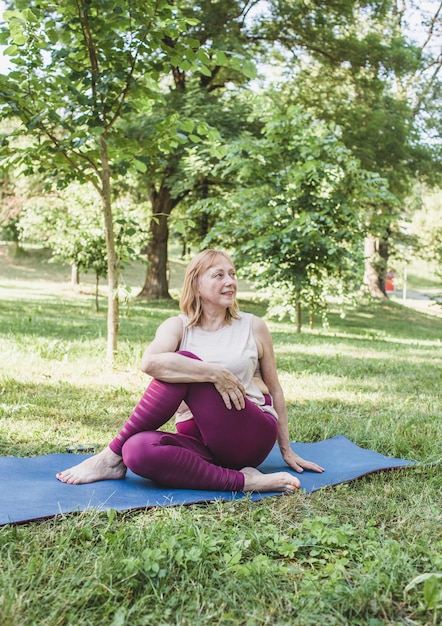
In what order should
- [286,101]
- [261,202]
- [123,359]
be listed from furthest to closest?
[286,101] → [261,202] → [123,359]

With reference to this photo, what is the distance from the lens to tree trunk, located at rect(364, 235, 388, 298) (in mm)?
18844

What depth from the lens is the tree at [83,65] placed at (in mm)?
4730

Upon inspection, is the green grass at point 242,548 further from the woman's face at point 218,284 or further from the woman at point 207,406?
the woman's face at point 218,284

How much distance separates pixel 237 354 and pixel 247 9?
46.6ft

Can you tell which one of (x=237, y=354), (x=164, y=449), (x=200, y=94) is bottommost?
(x=164, y=449)

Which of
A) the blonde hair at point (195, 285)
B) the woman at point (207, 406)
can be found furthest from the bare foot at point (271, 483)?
the blonde hair at point (195, 285)

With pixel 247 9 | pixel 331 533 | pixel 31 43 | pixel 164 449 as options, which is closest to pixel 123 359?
pixel 31 43

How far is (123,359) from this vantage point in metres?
5.89

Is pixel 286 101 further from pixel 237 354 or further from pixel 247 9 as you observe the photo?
pixel 237 354

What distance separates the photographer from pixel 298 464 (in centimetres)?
320

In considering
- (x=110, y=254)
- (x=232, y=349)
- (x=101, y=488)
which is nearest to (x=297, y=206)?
(x=110, y=254)

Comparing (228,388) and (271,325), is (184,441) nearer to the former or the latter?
(228,388)

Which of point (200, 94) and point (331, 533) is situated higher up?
point (200, 94)

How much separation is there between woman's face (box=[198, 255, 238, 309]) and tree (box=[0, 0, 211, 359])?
2.18 meters
